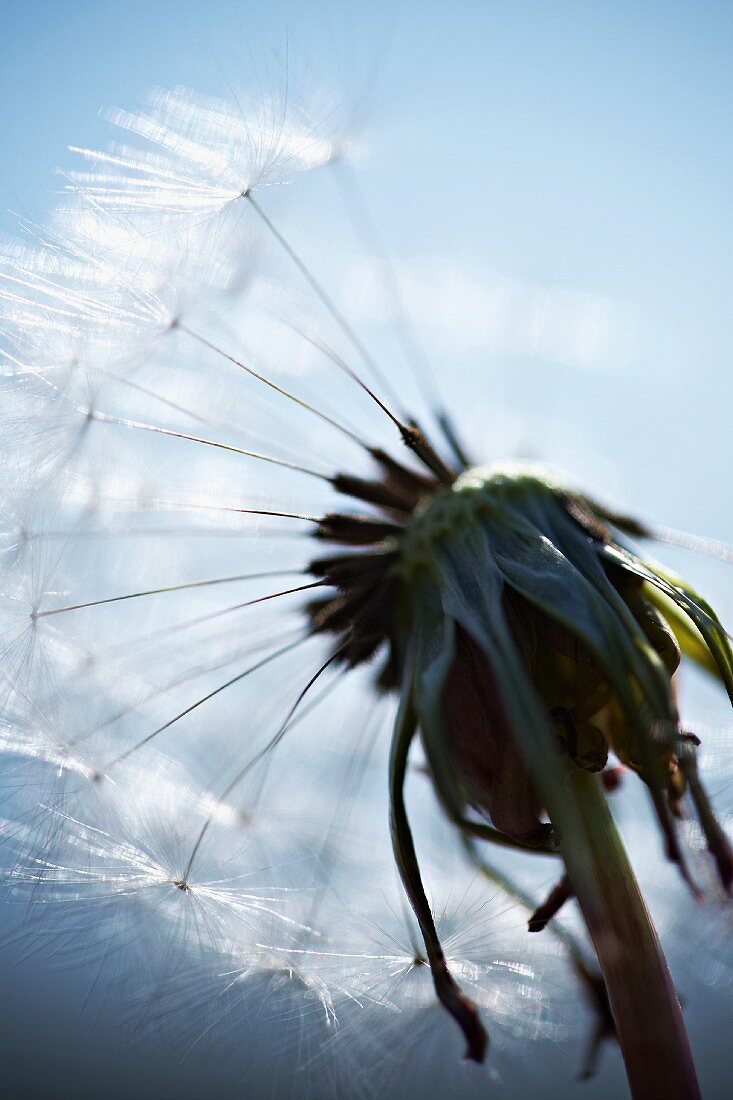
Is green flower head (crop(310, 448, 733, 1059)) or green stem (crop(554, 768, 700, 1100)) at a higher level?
green flower head (crop(310, 448, 733, 1059))

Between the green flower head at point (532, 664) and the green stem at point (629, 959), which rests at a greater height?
the green flower head at point (532, 664)

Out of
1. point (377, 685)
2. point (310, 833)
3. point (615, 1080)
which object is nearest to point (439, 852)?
point (310, 833)

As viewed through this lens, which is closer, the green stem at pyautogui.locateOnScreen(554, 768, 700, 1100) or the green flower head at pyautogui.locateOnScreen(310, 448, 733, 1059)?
the green stem at pyautogui.locateOnScreen(554, 768, 700, 1100)

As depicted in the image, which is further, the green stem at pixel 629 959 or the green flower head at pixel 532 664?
the green flower head at pixel 532 664

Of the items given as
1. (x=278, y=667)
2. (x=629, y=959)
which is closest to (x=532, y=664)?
(x=629, y=959)

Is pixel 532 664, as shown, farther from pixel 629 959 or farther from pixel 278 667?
pixel 278 667

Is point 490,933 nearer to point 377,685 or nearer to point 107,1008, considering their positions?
point 377,685
